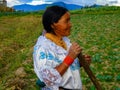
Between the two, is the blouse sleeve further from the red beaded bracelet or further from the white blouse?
the red beaded bracelet

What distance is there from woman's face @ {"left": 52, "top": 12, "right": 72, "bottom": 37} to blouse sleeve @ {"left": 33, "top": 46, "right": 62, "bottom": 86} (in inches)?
12.1

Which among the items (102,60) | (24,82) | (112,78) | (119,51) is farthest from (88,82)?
(119,51)

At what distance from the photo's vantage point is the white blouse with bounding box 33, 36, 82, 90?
374cm

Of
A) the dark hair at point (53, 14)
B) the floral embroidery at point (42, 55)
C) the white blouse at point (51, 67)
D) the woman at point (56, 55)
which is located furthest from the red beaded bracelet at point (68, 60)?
the dark hair at point (53, 14)

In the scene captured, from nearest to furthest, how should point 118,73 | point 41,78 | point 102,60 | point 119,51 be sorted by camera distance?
point 41,78 → point 118,73 → point 102,60 → point 119,51

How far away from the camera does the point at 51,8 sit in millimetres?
3924

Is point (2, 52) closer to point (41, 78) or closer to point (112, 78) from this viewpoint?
point (112, 78)

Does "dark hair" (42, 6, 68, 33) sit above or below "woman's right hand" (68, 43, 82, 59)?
above

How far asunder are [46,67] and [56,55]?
21cm

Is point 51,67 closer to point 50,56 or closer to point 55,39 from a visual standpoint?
point 50,56

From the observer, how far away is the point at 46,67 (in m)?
3.72

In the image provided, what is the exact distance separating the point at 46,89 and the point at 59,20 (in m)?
0.84

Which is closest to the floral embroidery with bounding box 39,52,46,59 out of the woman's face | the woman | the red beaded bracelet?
the woman

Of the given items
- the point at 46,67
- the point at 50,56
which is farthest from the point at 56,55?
the point at 46,67
